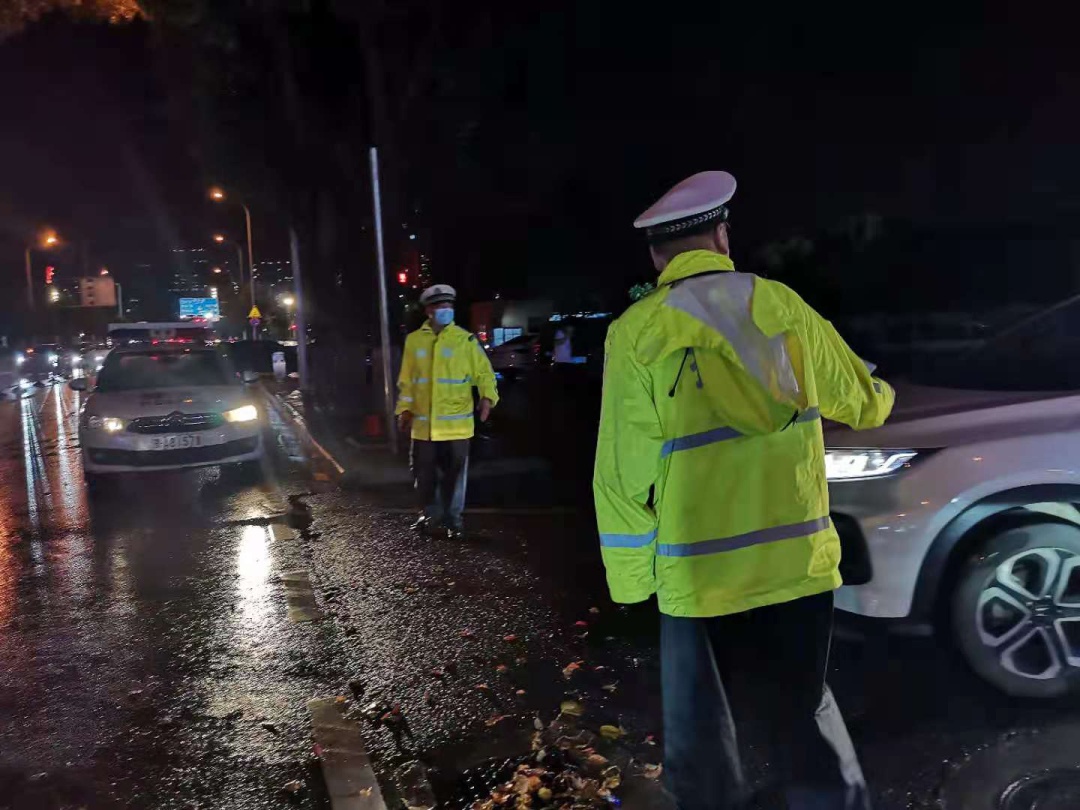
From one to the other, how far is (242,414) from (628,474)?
8846 millimetres

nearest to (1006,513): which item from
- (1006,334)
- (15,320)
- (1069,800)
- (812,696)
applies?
(1069,800)

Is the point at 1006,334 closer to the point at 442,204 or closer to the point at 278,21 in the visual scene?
the point at 278,21

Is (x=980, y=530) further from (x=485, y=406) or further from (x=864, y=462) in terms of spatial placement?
(x=485, y=406)

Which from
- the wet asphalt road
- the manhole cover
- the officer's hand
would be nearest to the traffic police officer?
the wet asphalt road

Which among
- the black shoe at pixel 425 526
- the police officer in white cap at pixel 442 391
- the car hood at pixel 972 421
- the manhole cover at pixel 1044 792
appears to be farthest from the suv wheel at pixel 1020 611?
the black shoe at pixel 425 526

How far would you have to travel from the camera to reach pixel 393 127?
14.5 metres

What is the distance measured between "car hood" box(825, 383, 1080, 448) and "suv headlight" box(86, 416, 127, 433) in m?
7.99

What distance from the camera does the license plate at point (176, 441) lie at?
9719 millimetres

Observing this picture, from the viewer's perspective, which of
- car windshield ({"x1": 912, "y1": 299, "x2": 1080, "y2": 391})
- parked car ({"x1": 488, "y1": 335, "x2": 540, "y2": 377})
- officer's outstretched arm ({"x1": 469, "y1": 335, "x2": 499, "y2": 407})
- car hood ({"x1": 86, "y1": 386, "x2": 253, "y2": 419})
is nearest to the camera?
car windshield ({"x1": 912, "y1": 299, "x2": 1080, "y2": 391})

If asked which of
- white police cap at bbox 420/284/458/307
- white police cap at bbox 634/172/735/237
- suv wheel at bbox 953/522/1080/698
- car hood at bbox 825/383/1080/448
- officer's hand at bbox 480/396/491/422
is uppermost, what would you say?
Result: white police cap at bbox 634/172/735/237

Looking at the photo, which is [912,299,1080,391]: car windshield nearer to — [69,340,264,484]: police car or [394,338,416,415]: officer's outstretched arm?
[394,338,416,415]: officer's outstretched arm

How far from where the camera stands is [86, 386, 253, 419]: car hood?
9820 mm

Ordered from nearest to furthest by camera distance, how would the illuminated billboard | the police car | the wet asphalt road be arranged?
the wet asphalt road → the police car → the illuminated billboard

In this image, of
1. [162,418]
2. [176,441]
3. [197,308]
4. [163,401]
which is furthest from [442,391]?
[197,308]
